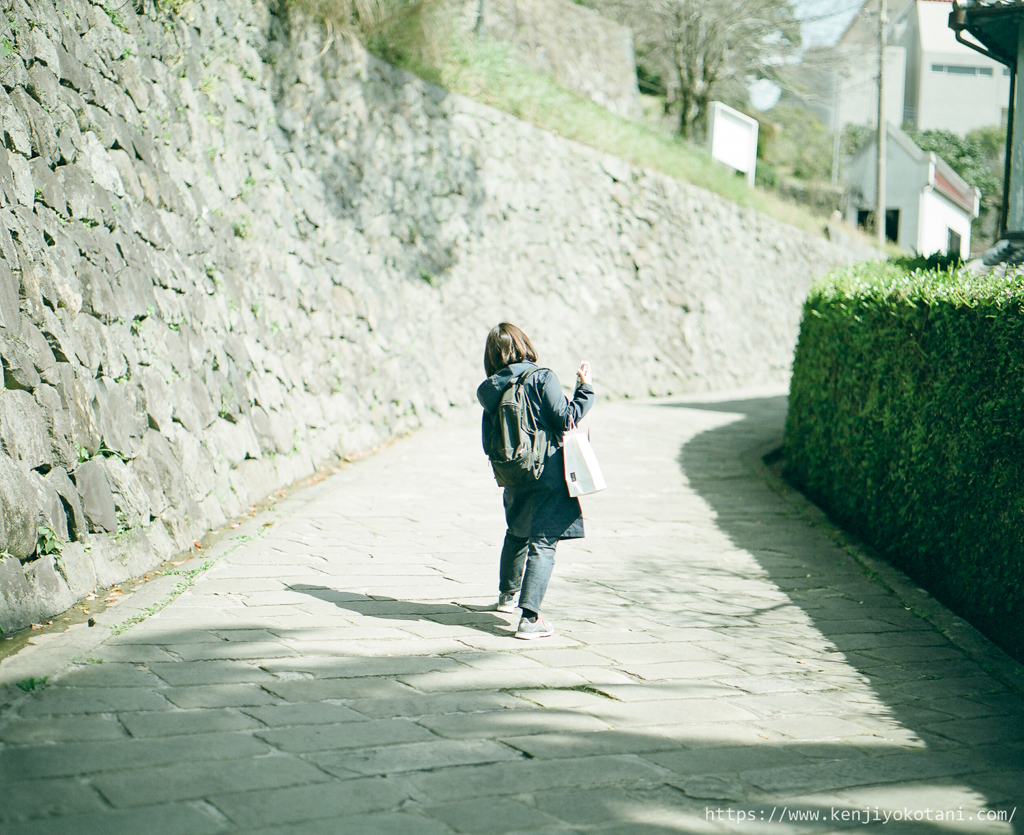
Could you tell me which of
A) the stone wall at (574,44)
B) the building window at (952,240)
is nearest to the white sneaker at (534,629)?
the stone wall at (574,44)

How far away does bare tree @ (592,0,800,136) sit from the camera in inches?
984

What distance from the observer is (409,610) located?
17.4ft

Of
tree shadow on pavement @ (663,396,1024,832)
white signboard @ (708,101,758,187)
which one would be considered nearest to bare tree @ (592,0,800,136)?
white signboard @ (708,101,758,187)

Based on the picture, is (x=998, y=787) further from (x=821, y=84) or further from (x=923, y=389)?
(x=821, y=84)

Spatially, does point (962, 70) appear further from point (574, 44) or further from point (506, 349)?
point (506, 349)

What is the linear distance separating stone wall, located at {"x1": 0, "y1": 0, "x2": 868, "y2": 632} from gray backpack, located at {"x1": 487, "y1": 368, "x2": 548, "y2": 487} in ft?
7.27

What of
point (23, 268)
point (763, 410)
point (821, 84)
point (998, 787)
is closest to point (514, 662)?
point (998, 787)

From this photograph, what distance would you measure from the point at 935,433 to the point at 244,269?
5938 millimetres

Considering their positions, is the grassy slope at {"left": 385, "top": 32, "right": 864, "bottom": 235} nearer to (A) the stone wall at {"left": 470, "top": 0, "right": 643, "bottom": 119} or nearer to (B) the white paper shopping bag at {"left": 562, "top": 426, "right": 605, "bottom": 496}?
(A) the stone wall at {"left": 470, "top": 0, "right": 643, "bottom": 119}

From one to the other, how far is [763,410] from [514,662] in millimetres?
12160

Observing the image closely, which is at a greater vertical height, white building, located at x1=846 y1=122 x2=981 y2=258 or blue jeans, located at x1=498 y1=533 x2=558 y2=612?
white building, located at x1=846 y1=122 x2=981 y2=258

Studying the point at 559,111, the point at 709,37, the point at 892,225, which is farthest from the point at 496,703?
the point at 892,225

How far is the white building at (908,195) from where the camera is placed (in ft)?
107

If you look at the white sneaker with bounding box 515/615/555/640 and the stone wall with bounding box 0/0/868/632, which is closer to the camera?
the white sneaker with bounding box 515/615/555/640
